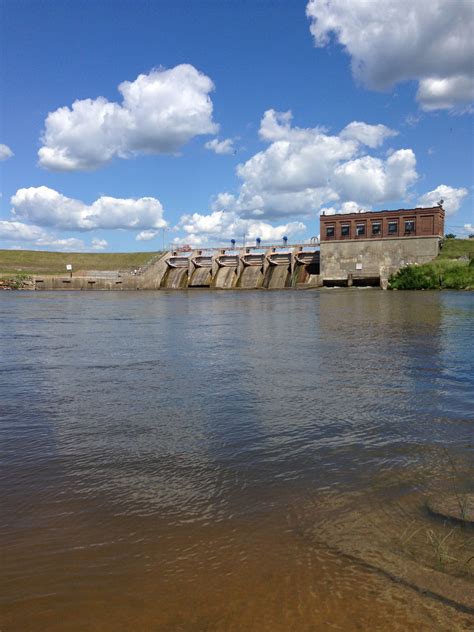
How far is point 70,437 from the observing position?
695 cm

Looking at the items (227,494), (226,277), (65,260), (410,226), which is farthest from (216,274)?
(227,494)

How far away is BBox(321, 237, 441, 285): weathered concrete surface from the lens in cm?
7875

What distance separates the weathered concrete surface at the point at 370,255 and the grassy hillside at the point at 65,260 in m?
52.5

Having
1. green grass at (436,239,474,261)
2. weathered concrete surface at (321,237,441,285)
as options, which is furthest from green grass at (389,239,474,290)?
weathered concrete surface at (321,237,441,285)

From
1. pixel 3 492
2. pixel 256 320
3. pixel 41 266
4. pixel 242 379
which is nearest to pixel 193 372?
pixel 242 379

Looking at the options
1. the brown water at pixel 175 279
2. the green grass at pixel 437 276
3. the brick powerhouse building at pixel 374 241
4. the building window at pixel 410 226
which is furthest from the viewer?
the brown water at pixel 175 279

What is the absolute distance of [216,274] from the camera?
86.2 metres

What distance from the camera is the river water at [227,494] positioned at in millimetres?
3361

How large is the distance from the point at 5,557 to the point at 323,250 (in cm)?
8233

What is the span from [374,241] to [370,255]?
94.5 inches

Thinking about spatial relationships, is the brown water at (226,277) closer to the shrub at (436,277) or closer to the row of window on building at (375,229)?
the row of window on building at (375,229)

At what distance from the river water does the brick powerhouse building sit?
6932 cm

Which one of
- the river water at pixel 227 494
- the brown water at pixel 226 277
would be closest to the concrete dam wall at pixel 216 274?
the brown water at pixel 226 277

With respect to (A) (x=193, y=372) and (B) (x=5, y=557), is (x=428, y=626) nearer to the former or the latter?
(B) (x=5, y=557)
